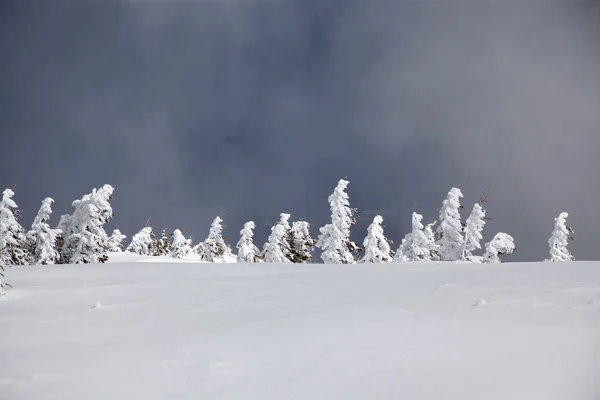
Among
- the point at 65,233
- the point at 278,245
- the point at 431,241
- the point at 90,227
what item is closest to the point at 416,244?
the point at 431,241

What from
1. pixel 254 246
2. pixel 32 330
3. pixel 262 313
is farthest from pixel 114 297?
pixel 254 246

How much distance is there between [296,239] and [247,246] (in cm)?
548

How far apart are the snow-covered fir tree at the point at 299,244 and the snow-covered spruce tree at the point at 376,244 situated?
7.51m

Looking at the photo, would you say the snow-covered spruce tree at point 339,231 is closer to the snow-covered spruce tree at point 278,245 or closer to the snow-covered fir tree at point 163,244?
the snow-covered spruce tree at point 278,245

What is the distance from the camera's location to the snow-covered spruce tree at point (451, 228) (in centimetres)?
3309

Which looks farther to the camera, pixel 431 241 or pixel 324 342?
pixel 431 241

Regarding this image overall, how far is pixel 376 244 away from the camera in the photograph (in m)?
38.0

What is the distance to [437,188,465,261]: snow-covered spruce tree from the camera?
109 feet

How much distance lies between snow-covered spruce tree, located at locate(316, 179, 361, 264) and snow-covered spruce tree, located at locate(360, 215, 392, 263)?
1.03 meters

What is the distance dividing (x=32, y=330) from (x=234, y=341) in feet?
13.2

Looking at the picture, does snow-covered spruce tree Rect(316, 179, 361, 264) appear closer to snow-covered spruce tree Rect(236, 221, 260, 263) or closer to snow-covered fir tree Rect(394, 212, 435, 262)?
snow-covered fir tree Rect(394, 212, 435, 262)

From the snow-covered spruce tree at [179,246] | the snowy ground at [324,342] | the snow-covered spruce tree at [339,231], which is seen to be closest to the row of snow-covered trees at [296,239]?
the snow-covered spruce tree at [339,231]

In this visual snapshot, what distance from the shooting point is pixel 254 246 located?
147ft

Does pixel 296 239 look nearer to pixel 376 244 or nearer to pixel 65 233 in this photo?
pixel 376 244
